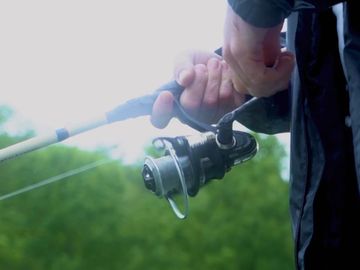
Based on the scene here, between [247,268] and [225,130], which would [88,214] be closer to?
[247,268]

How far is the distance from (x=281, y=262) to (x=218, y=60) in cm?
1719

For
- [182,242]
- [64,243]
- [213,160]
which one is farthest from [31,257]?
[213,160]

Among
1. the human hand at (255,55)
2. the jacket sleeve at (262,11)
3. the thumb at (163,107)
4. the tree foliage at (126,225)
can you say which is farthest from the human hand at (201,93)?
the tree foliage at (126,225)

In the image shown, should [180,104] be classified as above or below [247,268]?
above

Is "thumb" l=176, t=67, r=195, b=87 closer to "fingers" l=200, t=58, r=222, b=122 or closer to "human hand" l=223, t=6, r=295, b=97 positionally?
"fingers" l=200, t=58, r=222, b=122

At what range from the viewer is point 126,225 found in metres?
19.1

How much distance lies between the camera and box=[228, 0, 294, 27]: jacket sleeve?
42.3 inches

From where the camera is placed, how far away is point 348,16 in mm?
1058

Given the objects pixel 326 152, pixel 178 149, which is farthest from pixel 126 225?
pixel 326 152

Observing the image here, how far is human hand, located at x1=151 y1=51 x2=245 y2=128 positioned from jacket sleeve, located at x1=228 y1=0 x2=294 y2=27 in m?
0.30

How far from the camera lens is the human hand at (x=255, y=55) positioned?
112 centimetres

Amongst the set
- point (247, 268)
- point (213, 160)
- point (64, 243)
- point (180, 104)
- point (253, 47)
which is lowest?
point (247, 268)

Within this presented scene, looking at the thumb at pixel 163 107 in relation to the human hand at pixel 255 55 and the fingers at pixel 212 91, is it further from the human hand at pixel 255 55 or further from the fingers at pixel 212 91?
the human hand at pixel 255 55

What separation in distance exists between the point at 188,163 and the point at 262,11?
1.44 feet
